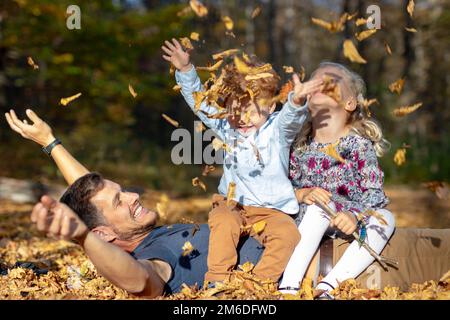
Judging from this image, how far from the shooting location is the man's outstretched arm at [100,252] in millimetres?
2439

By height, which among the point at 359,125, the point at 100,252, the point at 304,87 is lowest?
the point at 100,252

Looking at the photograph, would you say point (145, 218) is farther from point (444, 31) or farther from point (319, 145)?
point (444, 31)

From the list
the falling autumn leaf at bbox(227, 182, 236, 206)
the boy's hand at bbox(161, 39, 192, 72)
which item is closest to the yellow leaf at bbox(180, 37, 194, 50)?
the boy's hand at bbox(161, 39, 192, 72)

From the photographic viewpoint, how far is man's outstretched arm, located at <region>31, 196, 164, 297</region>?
2.44 m

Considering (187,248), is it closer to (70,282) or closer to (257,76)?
(70,282)

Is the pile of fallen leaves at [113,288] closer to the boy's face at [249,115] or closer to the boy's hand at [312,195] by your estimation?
the boy's hand at [312,195]

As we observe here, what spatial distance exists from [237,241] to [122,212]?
1.94 ft

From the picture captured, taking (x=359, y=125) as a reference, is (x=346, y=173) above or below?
below

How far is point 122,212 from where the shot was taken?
3.18 metres

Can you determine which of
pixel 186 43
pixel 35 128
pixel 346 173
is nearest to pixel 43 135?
pixel 35 128

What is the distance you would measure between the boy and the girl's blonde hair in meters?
0.30

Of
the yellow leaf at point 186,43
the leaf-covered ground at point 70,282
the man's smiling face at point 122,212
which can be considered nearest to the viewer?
the leaf-covered ground at point 70,282

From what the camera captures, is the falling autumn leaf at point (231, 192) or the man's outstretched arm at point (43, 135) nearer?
the falling autumn leaf at point (231, 192)

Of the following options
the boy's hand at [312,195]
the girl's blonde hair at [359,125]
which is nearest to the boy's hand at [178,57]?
the girl's blonde hair at [359,125]
